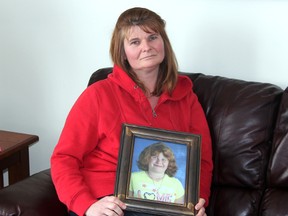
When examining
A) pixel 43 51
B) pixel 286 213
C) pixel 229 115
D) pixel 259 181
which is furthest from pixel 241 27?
pixel 43 51

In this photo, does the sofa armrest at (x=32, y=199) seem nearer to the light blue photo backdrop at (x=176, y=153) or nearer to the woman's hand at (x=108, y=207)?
the woman's hand at (x=108, y=207)

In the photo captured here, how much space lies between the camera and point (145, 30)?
66.1 inches

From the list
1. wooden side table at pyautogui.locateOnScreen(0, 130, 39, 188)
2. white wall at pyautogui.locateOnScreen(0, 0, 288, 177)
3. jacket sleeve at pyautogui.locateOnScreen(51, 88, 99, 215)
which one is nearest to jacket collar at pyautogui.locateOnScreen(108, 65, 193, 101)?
jacket sleeve at pyautogui.locateOnScreen(51, 88, 99, 215)

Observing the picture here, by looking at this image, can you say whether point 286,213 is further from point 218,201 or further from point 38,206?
point 38,206

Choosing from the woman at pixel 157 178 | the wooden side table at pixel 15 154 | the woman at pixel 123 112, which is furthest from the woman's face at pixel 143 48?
the wooden side table at pixel 15 154

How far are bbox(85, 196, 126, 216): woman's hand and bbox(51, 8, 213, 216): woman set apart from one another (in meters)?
0.04

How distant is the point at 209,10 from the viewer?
2.04 meters

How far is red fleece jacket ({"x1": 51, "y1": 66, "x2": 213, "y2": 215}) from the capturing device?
161 centimetres

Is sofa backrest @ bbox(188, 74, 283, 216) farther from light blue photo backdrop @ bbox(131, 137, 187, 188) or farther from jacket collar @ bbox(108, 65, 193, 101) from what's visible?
light blue photo backdrop @ bbox(131, 137, 187, 188)

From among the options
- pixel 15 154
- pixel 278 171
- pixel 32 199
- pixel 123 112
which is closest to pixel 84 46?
pixel 15 154

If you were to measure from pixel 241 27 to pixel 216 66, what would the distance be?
20 cm

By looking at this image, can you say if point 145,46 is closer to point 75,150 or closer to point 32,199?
point 75,150

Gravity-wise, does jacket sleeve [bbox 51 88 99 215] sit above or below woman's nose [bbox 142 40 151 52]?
below

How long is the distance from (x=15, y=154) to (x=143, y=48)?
80 cm
